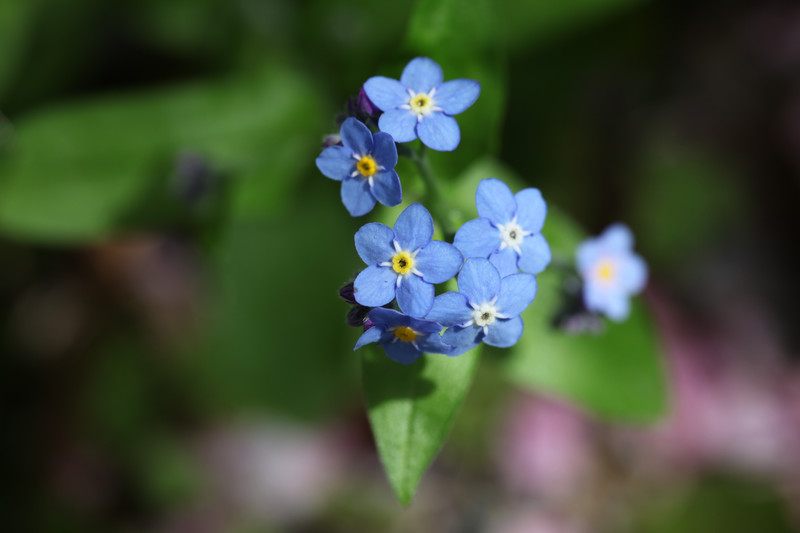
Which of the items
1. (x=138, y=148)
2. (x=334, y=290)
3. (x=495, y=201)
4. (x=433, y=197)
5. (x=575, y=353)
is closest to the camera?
(x=495, y=201)

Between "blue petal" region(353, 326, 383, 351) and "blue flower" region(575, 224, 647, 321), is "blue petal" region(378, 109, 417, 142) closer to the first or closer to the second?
"blue petal" region(353, 326, 383, 351)

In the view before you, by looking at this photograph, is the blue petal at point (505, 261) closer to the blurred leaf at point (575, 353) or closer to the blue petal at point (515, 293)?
the blue petal at point (515, 293)

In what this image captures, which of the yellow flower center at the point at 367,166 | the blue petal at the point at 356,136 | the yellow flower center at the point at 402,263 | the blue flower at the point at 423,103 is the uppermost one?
the blue flower at the point at 423,103

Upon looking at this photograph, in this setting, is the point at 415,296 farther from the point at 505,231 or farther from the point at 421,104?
the point at 421,104

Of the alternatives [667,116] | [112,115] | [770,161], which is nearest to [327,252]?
[112,115]

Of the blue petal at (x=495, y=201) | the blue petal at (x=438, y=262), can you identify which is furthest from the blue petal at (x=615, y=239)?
the blue petal at (x=438, y=262)

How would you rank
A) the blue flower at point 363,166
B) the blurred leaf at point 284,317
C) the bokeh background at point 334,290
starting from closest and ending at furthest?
the blue flower at point 363,166
the bokeh background at point 334,290
the blurred leaf at point 284,317

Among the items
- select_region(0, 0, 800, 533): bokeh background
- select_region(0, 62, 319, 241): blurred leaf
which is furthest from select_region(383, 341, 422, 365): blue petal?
select_region(0, 0, 800, 533): bokeh background

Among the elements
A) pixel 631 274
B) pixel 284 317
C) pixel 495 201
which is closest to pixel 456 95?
pixel 495 201
